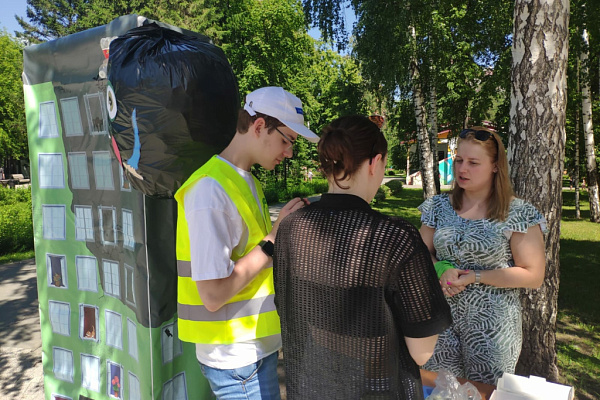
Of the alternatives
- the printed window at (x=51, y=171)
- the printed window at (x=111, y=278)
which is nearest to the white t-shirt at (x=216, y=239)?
the printed window at (x=111, y=278)

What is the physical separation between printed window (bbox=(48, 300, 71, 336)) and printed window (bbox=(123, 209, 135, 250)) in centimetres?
76

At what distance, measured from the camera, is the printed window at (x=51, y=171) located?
101 inches

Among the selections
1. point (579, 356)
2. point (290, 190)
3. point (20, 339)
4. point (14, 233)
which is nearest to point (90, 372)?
point (20, 339)

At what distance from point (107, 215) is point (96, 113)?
558mm

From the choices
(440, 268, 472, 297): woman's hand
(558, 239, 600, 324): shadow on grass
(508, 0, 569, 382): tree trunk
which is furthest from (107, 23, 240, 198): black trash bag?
(558, 239, 600, 324): shadow on grass

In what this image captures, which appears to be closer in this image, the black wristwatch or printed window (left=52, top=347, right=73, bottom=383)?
the black wristwatch

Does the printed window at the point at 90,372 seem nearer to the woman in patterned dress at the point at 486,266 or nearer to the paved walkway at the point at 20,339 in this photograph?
the paved walkway at the point at 20,339

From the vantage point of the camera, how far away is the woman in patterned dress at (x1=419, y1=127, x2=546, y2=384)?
212 centimetres

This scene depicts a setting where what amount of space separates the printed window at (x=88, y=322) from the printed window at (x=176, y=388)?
1.82 ft

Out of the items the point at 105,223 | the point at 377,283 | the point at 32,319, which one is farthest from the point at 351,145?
the point at 32,319

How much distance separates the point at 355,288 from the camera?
3.75 ft

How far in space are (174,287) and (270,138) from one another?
1.06 m

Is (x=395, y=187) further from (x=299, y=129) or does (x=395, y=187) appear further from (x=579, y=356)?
(x=299, y=129)

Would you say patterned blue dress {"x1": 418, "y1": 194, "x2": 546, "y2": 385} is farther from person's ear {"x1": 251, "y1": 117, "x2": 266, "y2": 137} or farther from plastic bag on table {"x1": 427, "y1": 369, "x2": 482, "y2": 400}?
person's ear {"x1": 251, "y1": 117, "x2": 266, "y2": 137}
